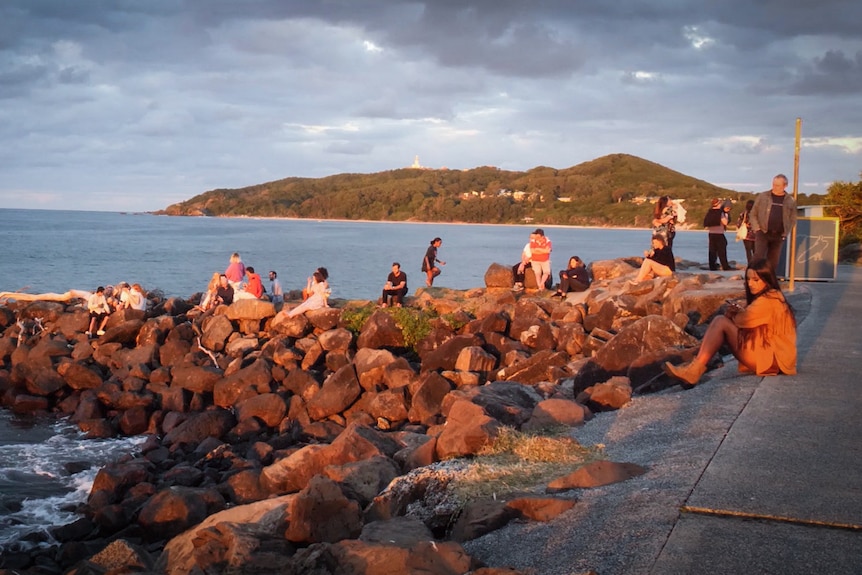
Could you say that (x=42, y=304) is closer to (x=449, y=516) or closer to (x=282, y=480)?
(x=282, y=480)

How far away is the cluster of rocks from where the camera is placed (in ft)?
21.2

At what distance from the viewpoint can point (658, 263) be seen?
62.1ft

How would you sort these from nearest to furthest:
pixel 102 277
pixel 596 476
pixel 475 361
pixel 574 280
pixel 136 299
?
pixel 596 476 < pixel 475 361 < pixel 574 280 < pixel 136 299 < pixel 102 277

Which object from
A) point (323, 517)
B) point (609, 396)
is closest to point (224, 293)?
point (609, 396)

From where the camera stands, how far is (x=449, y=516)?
619 centimetres

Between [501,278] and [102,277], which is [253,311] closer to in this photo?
[501,278]

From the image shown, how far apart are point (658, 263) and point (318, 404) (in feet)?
A: 27.9

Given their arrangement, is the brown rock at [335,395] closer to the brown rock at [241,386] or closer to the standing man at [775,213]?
the brown rock at [241,386]

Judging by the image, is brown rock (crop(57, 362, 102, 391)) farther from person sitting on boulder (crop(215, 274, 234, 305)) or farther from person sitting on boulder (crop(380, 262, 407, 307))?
person sitting on boulder (crop(380, 262, 407, 307))

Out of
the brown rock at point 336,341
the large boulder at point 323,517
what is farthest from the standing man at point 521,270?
the large boulder at point 323,517

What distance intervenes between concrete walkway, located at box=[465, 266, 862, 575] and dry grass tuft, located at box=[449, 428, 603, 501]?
398 mm

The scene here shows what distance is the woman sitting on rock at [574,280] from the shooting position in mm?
21609

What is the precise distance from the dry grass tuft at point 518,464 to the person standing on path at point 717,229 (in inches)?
554

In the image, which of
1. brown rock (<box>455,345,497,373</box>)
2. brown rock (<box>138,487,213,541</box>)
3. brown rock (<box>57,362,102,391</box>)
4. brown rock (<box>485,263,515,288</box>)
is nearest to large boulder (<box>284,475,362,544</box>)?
brown rock (<box>138,487,213,541</box>)
